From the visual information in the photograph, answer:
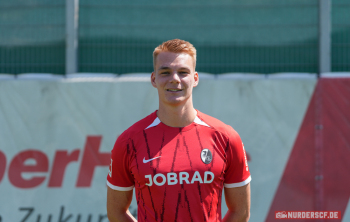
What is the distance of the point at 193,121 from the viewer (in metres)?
2.49

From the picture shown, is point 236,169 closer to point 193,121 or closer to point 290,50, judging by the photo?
point 193,121

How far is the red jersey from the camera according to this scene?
2268 mm

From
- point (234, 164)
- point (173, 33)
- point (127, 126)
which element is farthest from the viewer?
point (173, 33)

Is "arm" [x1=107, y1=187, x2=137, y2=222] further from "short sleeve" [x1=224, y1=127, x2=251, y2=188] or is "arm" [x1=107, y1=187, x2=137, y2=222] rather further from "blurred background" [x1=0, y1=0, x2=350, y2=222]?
"blurred background" [x1=0, y1=0, x2=350, y2=222]

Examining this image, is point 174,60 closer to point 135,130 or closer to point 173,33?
point 135,130

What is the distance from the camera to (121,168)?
2.43 m

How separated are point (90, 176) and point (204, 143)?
3406mm

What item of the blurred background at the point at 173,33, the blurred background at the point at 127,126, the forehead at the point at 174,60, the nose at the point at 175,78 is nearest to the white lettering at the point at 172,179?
the nose at the point at 175,78

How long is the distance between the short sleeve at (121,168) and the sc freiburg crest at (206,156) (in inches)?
19.6

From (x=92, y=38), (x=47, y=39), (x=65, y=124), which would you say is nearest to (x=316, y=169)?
(x=65, y=124)

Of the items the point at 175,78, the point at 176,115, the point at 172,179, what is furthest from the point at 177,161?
the point at 175,78

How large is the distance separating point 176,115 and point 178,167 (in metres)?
0.36

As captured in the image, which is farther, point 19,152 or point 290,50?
point 290,50

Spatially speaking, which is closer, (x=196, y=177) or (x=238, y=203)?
(x=196, y=177)
